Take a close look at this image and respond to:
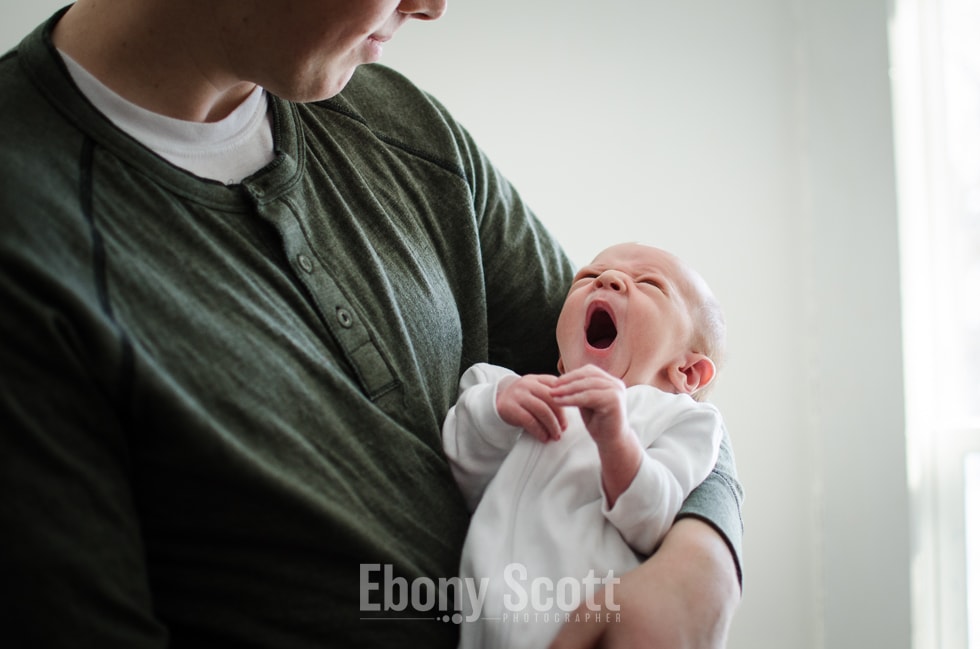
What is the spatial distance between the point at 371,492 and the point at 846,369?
1.94m

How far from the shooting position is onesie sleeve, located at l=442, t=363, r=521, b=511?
1.14 meters

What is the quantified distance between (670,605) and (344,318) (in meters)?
0.47

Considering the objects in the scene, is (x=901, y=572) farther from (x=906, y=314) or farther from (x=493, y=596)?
(x=493, y=596)

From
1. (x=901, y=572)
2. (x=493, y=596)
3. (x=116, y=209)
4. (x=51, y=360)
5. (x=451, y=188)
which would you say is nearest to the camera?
(x=51, y=360)

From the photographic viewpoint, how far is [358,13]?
39.6 inches

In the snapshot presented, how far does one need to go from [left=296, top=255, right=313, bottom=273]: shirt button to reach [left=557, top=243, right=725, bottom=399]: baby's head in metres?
0.41

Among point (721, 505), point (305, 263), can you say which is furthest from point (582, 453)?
point (305, 263)

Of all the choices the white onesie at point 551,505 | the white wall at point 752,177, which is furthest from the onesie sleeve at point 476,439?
the white wall at point 752,177

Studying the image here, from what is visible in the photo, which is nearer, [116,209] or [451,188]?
[116,209]

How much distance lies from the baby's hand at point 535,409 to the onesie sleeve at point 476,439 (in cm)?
2

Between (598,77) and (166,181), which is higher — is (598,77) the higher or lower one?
the lower one

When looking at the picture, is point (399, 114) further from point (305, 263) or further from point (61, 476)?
point (61, 476)

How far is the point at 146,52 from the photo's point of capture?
996mm

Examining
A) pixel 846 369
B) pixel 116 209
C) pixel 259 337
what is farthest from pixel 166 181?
pixel 846 369
